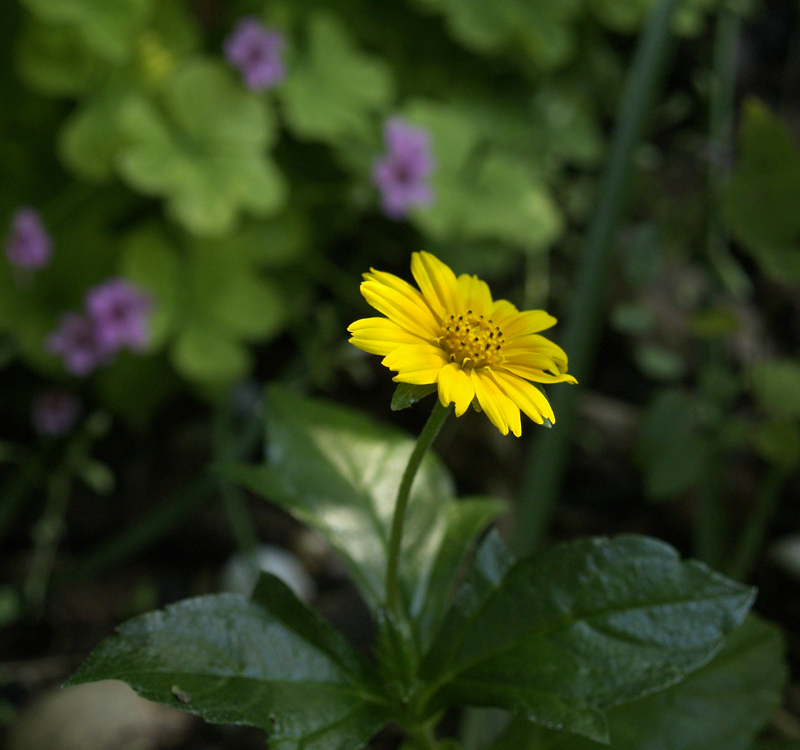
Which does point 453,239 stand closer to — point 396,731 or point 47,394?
A: point 47,394

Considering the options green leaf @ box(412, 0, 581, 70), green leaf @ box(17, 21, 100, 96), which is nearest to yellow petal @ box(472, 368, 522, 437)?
green leaf @ box(17, 21, 100, 96)

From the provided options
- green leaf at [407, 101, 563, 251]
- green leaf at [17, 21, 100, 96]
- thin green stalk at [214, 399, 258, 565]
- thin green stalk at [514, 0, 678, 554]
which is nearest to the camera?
thin green stalk at [514, 0, 678, 554]

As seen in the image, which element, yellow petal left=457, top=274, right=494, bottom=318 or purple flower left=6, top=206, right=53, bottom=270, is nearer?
yellow petal left=457, top=274, right=494, bottom=318

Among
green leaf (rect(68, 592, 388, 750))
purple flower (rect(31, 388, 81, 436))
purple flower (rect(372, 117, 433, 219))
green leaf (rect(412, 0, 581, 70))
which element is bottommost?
purple flower (rect(31, 388, 81, 436))

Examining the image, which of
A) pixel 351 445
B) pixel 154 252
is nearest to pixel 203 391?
pixel 154 252

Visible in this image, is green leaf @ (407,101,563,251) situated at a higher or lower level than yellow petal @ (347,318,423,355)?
higher

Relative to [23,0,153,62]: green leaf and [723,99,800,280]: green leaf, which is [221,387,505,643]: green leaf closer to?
[723,99,800,280]: green leaf

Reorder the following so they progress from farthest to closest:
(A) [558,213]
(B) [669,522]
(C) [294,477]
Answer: (A) [558,213], (B) [669,522], (C) [294,477]
